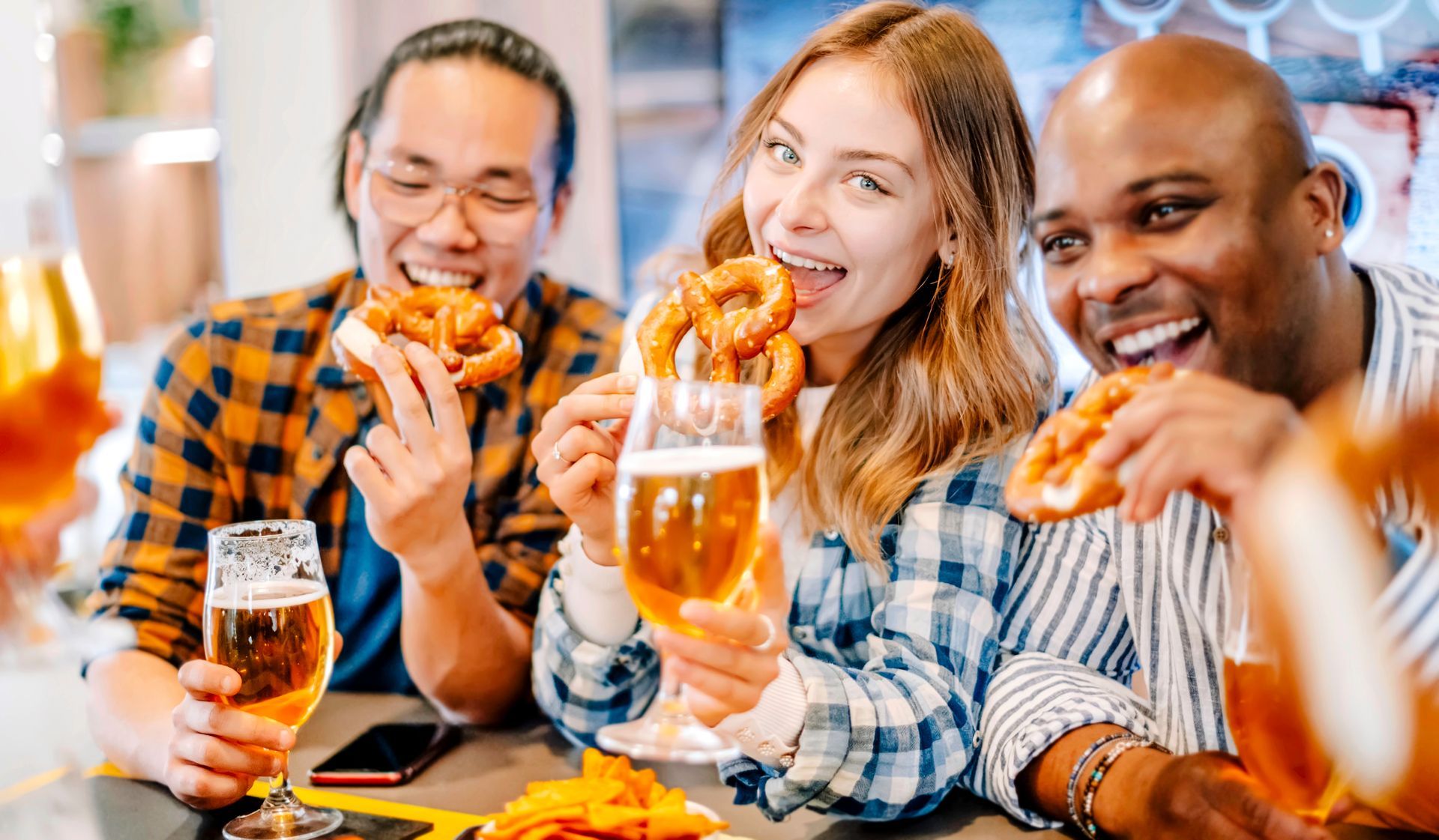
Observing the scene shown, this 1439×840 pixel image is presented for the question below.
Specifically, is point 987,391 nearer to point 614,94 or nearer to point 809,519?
point 809,519

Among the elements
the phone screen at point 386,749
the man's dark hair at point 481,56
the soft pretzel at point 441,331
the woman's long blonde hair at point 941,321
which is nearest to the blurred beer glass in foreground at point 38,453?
the phone screen at point 386,749

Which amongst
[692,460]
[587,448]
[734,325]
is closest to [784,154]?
[734,325]

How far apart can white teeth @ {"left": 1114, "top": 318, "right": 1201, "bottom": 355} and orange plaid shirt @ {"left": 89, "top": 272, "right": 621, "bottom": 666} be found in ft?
3.74

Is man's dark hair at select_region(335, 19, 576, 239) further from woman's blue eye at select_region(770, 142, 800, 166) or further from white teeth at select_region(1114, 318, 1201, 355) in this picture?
white teeth at select_region(1114, 318, 1201, 355)

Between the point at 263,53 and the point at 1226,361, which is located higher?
the point at 263,53

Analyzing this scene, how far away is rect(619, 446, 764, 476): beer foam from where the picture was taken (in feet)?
3.35

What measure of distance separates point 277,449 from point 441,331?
22.6 inches

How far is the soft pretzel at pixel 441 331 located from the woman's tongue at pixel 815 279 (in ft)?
1.55

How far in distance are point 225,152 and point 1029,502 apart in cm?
376

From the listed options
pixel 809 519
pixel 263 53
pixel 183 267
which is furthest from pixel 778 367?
pixel 183 267

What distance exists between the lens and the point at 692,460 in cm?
103

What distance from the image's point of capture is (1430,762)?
36.3 inches

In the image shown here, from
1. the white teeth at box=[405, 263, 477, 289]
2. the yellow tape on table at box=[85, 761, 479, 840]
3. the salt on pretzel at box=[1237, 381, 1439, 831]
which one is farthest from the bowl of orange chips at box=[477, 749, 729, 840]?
the white teeth at box=[405, 263, 477, 289]

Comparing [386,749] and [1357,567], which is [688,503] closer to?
[1357,567]
